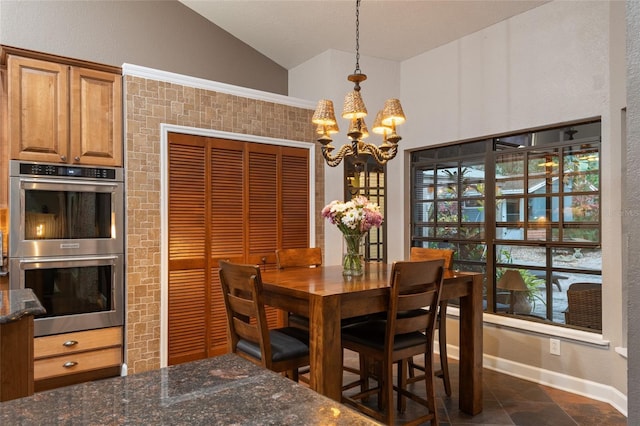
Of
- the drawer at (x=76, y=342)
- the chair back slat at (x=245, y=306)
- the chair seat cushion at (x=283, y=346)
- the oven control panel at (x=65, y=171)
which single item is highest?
the oven control panel at (x=65, y=171)

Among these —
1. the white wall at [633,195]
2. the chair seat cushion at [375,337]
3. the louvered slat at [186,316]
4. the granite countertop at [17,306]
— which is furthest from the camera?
the louvered slat at [186,316]

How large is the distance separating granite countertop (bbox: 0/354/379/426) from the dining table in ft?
4.12

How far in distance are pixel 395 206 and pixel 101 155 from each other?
2.89 m

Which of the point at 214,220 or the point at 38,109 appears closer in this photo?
the point at 38,109

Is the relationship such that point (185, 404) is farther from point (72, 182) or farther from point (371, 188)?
point (371, 188)

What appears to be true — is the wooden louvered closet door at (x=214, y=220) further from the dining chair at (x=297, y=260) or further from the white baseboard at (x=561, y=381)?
the white baseboard at (x=561, y=381)

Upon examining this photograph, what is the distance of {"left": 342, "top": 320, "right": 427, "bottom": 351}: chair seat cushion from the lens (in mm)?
2484

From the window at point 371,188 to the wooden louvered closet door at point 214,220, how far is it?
2.04 feet

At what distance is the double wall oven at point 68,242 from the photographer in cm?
299

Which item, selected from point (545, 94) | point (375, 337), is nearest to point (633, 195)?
point (375, 337)

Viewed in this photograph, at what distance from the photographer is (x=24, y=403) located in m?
0.78

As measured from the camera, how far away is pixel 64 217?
316cm

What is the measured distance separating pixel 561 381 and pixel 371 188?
2.42 metres

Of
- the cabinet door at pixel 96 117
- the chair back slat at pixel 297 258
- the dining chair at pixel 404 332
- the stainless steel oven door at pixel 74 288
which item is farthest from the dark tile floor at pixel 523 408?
the cabinet door at pixel 96 117
